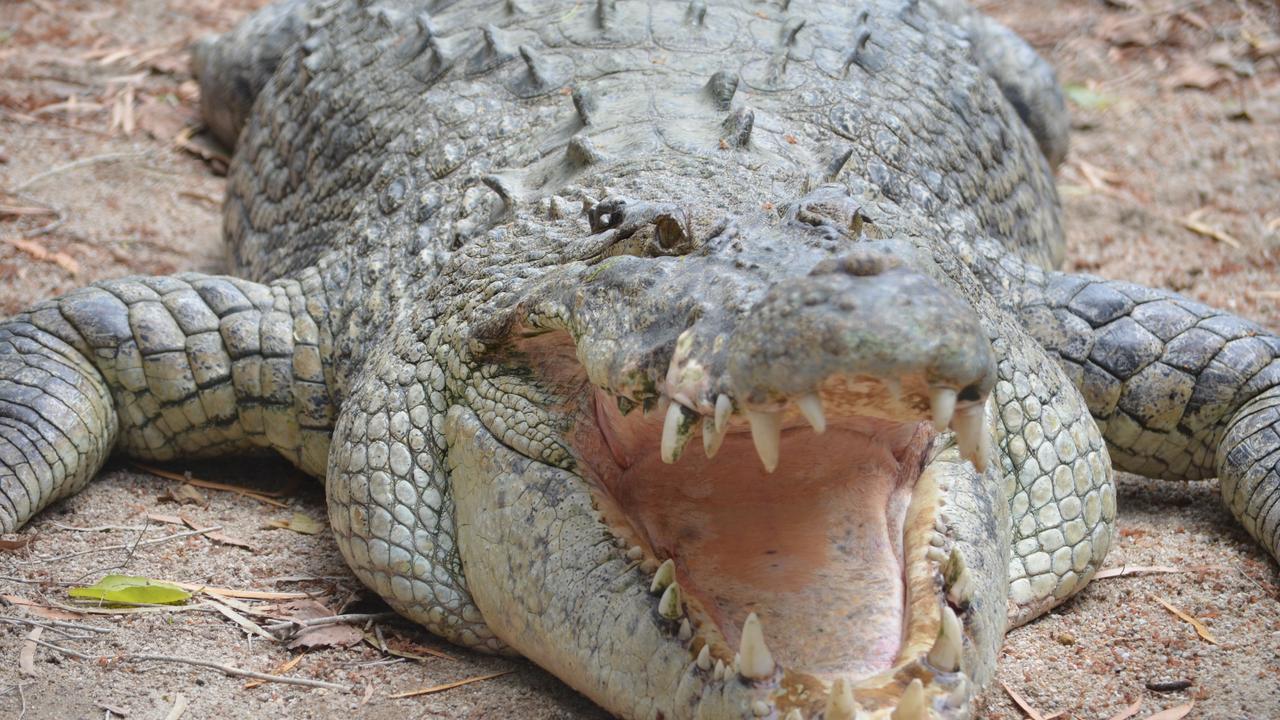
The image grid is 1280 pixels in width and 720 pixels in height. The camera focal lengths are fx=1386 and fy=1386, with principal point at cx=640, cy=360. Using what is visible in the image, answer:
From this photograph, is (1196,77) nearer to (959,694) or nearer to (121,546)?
(959,694)

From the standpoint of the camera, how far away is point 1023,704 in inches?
102

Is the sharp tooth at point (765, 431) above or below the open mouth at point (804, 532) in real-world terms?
above

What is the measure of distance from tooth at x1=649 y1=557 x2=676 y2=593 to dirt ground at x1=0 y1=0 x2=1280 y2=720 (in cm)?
40

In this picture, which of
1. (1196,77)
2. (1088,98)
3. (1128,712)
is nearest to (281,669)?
(1128,712)

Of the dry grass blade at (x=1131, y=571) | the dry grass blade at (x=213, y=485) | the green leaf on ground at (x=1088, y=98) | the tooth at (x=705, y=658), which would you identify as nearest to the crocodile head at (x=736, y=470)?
the tooth at (x=705, y=658)

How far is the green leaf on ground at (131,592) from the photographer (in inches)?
111

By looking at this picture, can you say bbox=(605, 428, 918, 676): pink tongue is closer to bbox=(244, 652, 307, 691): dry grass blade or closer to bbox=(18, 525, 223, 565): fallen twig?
bbox=(244, 652, 307, 691): dry grass blade

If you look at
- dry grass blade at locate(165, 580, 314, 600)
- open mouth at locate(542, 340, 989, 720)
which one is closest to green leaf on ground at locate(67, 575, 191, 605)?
dry grass blade at locate(165, 580, 314, 600)

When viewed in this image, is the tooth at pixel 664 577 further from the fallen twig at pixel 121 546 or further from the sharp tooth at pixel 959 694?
the fallen twig at pixel 121 546

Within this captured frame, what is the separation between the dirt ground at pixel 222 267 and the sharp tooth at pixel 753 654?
1.85 feet

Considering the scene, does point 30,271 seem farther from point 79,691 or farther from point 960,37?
point 960,37

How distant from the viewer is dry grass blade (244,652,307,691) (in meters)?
2.61

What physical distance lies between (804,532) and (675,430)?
0.50m

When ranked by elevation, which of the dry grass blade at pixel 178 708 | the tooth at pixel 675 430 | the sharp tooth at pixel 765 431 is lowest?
the dry grass blade at pixel 178 708
